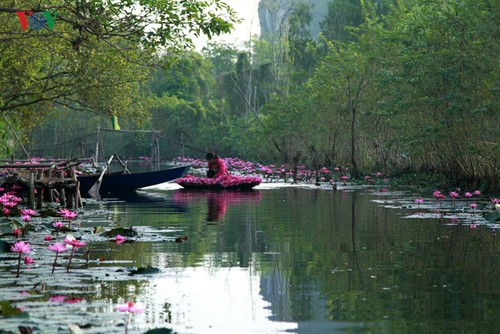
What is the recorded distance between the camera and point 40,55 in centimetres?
2919

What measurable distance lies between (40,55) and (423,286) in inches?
829

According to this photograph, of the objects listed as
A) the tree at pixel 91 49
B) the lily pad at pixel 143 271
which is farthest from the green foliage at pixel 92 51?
the lily pad at pixel 143 271

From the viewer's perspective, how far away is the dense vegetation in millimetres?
27422

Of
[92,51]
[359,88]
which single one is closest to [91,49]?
[92,51]

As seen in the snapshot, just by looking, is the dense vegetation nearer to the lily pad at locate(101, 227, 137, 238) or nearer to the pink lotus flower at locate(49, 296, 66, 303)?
the lily pad at locate(101, 227, 137, 238)

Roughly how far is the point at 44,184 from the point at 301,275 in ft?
41.7

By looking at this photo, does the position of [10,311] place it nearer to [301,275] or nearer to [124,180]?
[301,275]

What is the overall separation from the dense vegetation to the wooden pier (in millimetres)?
2995

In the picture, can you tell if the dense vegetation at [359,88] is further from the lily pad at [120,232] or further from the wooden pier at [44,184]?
the lily pad at [120,232]

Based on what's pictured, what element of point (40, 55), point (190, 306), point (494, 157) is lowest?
point (190, 306)

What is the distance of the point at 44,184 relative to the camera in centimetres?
2267

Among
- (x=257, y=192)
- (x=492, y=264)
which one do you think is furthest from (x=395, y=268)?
(x=257, y=192)

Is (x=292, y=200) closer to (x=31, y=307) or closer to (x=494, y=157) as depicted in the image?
(x=494, y=157)

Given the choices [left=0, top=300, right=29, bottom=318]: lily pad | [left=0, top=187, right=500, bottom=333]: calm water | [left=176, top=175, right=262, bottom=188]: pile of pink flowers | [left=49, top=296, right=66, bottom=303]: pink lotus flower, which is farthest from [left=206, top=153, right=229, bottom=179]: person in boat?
[left=0, top=300, right=29, bottom=318]: lily pad
